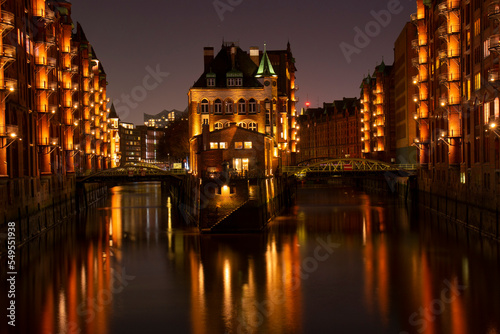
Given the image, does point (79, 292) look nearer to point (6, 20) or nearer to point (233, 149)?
point (6, 20)

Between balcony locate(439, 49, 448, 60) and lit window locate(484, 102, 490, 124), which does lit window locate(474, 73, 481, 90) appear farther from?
balcony locate(439, 49, 448, 60)

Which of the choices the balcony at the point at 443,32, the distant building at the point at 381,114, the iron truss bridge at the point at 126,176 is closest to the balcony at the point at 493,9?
the balcony at the point at 443,32

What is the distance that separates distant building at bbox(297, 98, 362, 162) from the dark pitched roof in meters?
56.4

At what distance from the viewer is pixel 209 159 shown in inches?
2292

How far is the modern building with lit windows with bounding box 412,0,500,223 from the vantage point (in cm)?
4428

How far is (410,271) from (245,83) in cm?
4605

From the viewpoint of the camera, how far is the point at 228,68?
77.4 metres

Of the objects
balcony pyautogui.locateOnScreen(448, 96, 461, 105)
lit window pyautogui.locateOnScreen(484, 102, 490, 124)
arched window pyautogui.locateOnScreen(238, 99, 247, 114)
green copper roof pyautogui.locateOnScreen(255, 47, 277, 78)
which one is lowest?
lit window pyautogui.locateOnScreen(484, 102, 490, 124)

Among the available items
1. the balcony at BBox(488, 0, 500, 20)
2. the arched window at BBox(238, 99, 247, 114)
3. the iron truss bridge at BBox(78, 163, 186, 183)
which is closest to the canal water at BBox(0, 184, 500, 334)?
the balcony at BBox(488, 0, 500, 20)

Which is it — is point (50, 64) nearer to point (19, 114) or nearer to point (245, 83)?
Answer: point (19, 114)

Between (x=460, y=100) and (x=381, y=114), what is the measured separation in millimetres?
54772

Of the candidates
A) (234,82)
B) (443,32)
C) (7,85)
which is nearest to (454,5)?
(443,32)

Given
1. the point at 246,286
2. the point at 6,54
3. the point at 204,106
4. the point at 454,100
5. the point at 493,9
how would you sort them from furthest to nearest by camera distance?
the point at 204,106
the point at 454,100
the point at 493,9
the point at 6,54
the point at 246,286

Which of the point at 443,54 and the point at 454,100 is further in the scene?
the point at 443,54
